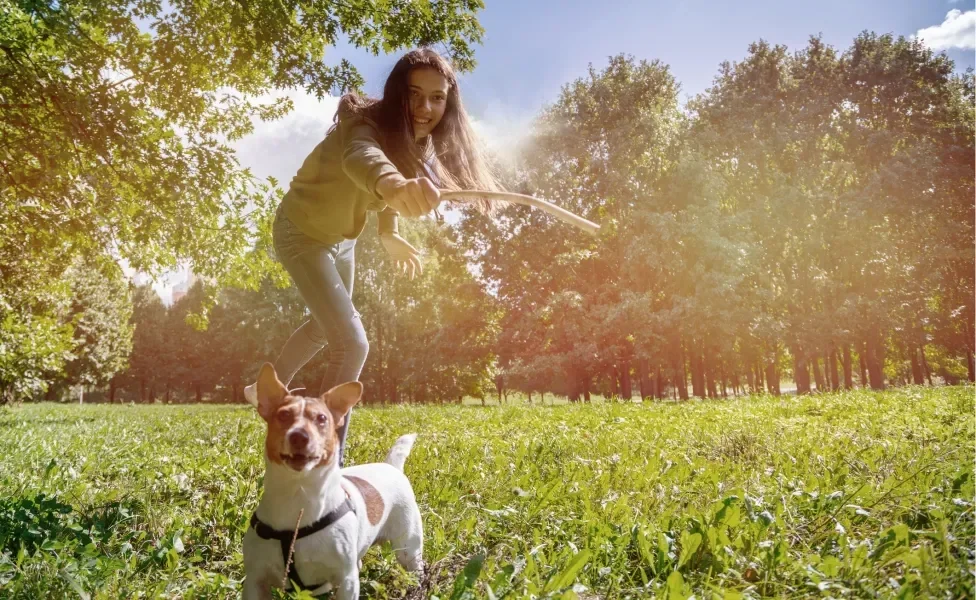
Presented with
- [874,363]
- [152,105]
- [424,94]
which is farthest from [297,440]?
[874,363]

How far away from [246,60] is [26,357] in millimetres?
10189

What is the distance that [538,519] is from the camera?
3.13 m

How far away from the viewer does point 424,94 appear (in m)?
2.96

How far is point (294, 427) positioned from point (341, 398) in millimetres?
375

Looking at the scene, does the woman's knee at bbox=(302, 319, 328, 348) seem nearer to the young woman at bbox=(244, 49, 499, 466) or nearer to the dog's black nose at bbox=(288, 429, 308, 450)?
the young woman at bbox=(244, 49, 499, 466)

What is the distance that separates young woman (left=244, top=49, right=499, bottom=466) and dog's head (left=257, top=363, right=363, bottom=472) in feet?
2.52

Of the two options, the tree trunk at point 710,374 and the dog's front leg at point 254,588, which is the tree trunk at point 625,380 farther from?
the dog's front leg at point 254,588

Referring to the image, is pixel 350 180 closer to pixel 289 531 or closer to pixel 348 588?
pixel 289 531

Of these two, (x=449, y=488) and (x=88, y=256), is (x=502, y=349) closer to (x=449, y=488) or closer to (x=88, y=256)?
(x=88, y=256)

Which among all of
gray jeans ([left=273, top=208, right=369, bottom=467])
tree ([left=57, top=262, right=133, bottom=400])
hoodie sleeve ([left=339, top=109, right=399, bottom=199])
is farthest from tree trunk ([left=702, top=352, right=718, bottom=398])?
tree ([left=57, top=262, right=133, bottom=400])

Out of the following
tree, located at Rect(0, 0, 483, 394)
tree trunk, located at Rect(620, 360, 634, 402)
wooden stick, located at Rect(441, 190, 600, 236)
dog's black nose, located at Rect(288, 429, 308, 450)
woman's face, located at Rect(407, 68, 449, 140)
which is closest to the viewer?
dog's black nose, located at Rect(288, 429, 308, 450)

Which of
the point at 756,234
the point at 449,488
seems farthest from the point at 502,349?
the point at 449,488

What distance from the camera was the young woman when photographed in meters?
2.89

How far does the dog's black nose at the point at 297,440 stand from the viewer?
1.79 m
